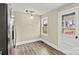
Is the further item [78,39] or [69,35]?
[69,35]

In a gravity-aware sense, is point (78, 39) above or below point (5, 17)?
below

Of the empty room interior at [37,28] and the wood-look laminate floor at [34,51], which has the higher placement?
the empty room interior at [37,28]

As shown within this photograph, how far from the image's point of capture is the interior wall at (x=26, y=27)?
4.40 meters

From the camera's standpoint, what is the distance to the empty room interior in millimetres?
1100

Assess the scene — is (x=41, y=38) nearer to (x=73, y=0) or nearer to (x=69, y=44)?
(x=69, y=44)

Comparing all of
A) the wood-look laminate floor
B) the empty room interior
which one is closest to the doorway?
the empty room interior

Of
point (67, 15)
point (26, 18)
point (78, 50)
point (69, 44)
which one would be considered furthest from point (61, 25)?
point (26, 18)

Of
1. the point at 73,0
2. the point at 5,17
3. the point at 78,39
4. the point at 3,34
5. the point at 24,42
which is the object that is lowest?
the point at 24,42

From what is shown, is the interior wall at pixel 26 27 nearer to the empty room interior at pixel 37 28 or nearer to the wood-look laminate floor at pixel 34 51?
the empty room interior at pixel 37 28

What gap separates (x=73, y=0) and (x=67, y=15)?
7.17 feet

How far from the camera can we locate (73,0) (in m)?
1.00

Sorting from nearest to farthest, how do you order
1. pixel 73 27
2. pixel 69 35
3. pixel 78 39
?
pixel 78 39 < pixel 73 27 < pixel 69 35

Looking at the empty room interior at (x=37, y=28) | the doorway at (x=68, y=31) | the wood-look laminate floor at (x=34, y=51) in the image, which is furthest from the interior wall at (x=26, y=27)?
the doorway at (x=68, y=31)

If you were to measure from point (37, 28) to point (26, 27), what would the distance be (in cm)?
94
